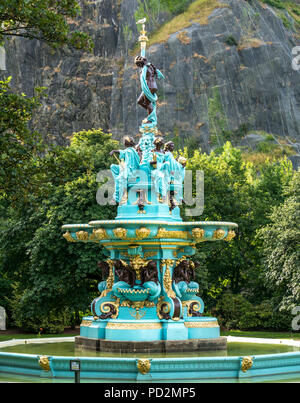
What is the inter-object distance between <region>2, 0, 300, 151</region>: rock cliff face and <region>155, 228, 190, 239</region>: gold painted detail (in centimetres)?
5491

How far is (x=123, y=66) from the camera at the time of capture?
79688mm

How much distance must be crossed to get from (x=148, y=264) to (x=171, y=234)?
972 mm

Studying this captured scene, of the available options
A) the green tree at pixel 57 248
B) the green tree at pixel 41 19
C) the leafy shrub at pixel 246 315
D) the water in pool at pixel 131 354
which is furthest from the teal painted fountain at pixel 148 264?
the leafy shrub at pixel 246 315

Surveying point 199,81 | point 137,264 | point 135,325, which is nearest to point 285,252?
point 137,264

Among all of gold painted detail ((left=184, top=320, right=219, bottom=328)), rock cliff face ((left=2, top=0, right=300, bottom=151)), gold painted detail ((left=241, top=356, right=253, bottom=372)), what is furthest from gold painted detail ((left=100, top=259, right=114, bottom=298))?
rock cliff face ((left=2, top=0, right=300, bottom=151))

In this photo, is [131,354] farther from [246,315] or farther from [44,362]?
[246,315]

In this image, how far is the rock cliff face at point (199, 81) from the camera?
7262cm

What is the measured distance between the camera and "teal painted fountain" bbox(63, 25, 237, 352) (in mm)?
15180

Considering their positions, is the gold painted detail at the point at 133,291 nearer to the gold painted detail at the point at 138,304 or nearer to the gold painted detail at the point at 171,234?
the gold painted detail at the point at 138,304

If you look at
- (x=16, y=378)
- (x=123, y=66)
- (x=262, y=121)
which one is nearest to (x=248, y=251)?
(x=16, y=378)

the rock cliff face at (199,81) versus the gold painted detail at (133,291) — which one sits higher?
the rock cliff face at (199,81)

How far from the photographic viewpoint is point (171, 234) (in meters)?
15.9

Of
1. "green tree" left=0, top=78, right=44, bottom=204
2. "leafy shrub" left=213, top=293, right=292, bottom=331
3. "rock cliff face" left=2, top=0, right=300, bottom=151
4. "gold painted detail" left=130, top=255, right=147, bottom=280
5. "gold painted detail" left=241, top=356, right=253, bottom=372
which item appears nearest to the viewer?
"gold painted detail" left=241, top=356, right=253, bottom=372

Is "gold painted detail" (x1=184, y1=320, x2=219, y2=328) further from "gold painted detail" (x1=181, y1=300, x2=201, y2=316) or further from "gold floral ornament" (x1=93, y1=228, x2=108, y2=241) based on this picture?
"gold floral ornament" (x1=93, y1=228, x2=108, y2=241)
